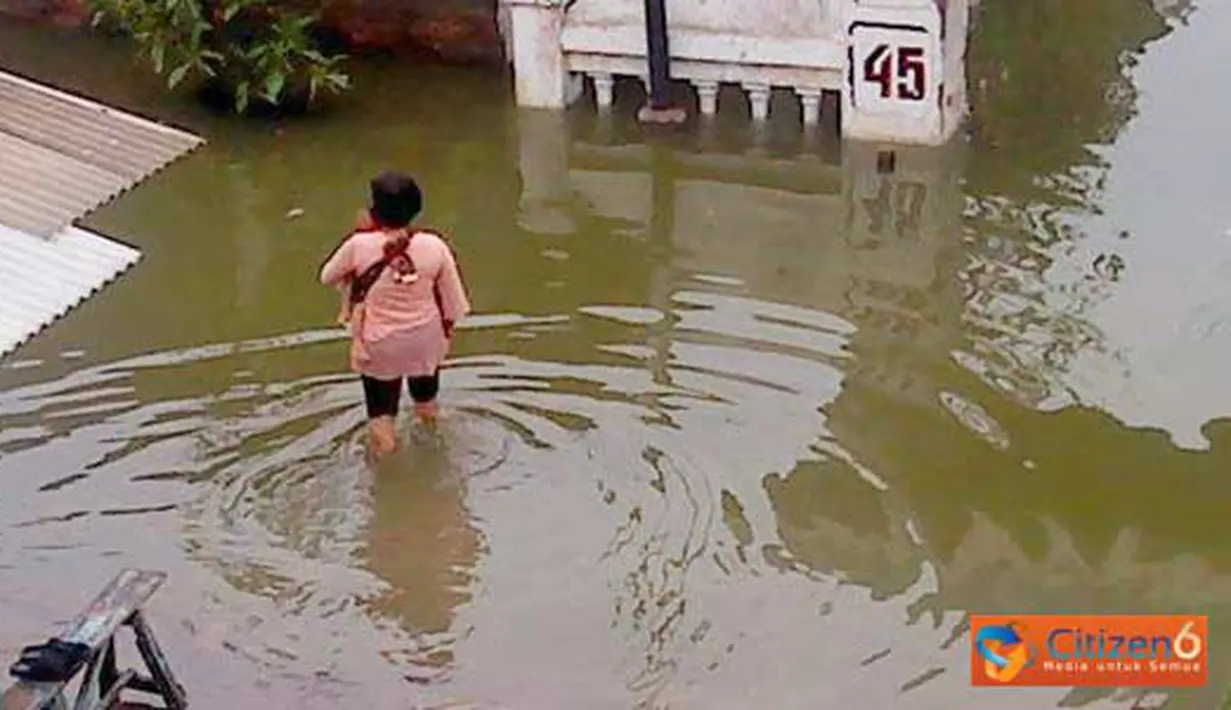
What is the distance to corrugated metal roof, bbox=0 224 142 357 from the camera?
761 centimetres

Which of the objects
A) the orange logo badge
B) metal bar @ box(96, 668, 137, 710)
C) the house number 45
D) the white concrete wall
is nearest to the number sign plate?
the house number 45

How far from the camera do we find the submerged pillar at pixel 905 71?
29.7 feet

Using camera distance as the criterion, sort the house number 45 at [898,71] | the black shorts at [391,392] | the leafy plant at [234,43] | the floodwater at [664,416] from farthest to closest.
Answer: the leafy plant at [234,43] < the house number 45 at [898,71] < the black shorts at [391,392] < the floodwater at [664,416]

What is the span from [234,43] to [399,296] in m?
3.33

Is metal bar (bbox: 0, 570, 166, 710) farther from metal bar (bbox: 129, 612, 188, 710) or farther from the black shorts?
the black shorts

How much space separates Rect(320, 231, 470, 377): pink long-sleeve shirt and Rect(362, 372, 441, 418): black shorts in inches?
3.1

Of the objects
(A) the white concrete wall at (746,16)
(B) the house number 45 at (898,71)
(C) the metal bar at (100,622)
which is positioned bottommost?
(C) the metal bar at (100,622)

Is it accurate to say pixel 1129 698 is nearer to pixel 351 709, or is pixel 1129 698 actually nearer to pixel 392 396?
pixel 351 709

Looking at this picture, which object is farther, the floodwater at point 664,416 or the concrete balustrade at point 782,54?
the concrete balustrade at point 782,54

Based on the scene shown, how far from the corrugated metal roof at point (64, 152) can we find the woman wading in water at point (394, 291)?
72.3 inches

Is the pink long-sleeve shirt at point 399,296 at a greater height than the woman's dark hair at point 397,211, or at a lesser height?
lesser

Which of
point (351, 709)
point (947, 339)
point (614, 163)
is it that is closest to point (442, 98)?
point (614, 163)

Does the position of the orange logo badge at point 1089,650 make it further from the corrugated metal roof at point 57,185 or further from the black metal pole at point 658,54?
the black metal pole at point 658,54

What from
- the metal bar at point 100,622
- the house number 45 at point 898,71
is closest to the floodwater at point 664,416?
the house number 45 at point 898,71
